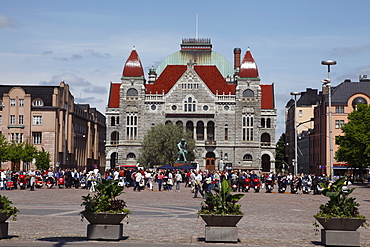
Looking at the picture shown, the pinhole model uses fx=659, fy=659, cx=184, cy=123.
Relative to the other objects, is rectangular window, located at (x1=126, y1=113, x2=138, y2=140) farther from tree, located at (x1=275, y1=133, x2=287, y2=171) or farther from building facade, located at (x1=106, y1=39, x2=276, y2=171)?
tree, located at (x1=275, y1=133, x2=287, y2=171)

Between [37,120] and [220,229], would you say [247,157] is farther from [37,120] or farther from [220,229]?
[220,229]

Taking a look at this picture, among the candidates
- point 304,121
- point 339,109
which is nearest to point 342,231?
point 339,109

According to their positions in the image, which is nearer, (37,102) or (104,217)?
(104,217)

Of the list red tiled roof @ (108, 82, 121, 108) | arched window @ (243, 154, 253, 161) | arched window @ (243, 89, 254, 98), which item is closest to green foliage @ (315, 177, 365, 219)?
arched window @ (243, 154, 253, 161)

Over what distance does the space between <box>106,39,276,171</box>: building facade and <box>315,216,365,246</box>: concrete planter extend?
102789 mm

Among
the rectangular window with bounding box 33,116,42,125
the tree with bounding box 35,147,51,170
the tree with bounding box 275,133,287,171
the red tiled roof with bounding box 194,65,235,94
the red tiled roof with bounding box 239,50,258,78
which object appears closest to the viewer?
the tree with bounding box 35,147,51,170

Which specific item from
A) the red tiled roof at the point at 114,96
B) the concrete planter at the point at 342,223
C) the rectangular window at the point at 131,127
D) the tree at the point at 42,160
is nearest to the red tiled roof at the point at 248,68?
the rectangular window at the point at 131,127

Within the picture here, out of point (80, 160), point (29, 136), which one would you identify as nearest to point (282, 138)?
point (80, 160)

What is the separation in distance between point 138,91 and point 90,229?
345 feet

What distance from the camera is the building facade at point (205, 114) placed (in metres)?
120

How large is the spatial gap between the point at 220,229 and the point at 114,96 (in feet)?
384

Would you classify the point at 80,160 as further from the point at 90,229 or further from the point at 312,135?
the point at 90,229

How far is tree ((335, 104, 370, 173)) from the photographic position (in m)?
73.5

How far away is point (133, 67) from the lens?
Result: 405 feet
